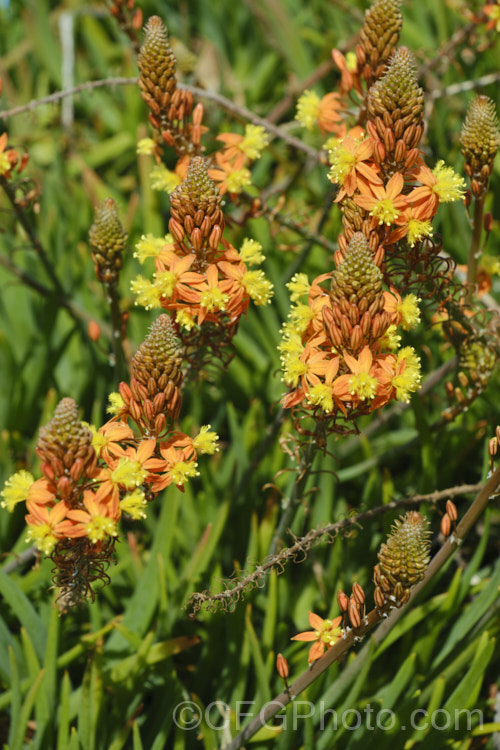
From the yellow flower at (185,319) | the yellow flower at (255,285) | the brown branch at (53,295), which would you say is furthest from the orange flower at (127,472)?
the brown branch at (53,295)

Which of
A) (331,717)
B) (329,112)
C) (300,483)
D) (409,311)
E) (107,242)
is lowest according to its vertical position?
(331,717)

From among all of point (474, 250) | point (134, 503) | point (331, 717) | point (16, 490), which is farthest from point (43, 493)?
point (474, 250)

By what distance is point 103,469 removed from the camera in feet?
4.39

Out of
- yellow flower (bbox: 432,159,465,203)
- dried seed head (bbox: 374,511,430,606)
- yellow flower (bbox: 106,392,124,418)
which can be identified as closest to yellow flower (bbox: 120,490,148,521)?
yellow flower (bbox: 106,392,124,418)

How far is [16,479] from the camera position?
1338 millimetres

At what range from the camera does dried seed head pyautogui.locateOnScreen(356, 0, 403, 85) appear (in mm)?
1817

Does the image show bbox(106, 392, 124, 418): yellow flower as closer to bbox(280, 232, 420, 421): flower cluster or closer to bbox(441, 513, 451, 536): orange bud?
bbox(280, 232, 420, 421): flower cluster

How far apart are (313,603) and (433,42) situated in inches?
120

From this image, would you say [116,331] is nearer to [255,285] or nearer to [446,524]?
[255,285]

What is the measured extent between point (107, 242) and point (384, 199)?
2.58 ft

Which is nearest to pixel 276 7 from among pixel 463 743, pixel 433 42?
pixel 433 42

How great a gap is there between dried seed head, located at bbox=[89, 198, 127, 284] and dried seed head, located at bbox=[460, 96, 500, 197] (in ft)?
2.98

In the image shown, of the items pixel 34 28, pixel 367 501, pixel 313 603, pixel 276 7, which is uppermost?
pixel 34 28

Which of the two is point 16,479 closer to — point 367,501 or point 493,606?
point 367,501
